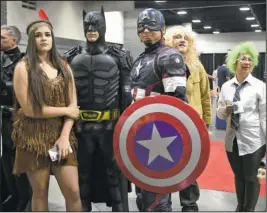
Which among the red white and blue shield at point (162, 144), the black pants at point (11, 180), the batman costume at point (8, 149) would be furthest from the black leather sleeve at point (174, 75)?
the black pants at point (11, 180)

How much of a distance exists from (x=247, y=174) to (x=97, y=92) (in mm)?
990

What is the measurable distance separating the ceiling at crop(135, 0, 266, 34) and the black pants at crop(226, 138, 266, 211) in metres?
0.94

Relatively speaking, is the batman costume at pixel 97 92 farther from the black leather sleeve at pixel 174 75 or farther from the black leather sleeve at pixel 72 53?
the black leather sleeve at pixel 174 75

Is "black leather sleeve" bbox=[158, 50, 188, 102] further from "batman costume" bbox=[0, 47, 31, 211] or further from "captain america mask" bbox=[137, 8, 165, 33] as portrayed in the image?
"batman costume" bbox=[0, 47, 31, 211]

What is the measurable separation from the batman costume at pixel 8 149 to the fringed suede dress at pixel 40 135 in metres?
0.50

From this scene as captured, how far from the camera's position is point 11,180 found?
2490mm

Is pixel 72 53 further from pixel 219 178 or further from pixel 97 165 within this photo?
pixel 219 178

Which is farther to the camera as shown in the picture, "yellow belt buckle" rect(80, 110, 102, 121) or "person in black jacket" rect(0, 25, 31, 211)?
"person in black jacket" rect(0, 25, 31, 211)

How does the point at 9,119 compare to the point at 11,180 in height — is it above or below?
above

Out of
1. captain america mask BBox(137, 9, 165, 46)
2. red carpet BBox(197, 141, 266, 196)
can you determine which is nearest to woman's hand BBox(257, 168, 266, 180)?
red carpet BBox(197, 141, 266, 196)

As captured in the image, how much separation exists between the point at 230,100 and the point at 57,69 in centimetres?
99

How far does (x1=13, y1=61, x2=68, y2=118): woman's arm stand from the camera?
165 centimetres

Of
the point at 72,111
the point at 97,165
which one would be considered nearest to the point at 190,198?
the point at 97,165

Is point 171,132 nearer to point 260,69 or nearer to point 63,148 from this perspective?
point 63,148
